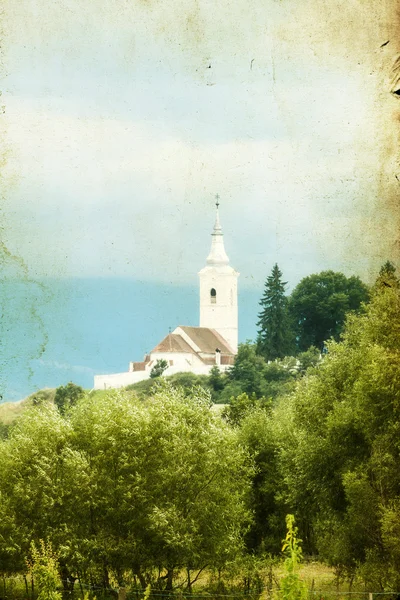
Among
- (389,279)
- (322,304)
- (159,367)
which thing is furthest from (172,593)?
(159,367)

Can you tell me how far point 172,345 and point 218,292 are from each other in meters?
32.6

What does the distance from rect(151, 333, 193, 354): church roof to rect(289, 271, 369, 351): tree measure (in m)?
26.3

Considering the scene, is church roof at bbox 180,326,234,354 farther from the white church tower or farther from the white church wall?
the white church wall

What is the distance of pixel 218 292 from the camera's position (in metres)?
195

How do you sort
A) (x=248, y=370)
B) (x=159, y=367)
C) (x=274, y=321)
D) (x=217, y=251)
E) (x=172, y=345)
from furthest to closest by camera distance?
1. (x=217, y=251)
2. (x=172, y=345)
3. (x=159, y=367)
4. (x=274, y=321)
5. (x=248, y=370)

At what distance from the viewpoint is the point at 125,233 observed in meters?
110

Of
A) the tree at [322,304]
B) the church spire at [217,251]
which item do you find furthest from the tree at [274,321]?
the church spire at [217,251]

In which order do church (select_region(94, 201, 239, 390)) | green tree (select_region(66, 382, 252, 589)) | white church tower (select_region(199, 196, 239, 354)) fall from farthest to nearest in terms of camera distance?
white church tower (select_region(199, 196, 239, 354)) < church (select_region(94, 201, 239, 390)) < green tree (select_region(66, 382, 252, 589))

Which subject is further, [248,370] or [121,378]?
[121,378]

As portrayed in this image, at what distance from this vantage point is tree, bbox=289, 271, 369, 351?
132625mm

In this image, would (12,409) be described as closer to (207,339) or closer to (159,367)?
(159,367)

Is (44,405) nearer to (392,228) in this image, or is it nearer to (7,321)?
(7,321)

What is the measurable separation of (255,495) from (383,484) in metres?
13.9

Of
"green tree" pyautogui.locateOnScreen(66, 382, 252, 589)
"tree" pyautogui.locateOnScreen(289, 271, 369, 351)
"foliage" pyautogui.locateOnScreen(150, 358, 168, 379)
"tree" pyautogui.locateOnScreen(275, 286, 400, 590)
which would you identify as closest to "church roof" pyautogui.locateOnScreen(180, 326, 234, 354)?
"foliage" pyautogui.locateOnScreen(150, 358, 168, 379)
